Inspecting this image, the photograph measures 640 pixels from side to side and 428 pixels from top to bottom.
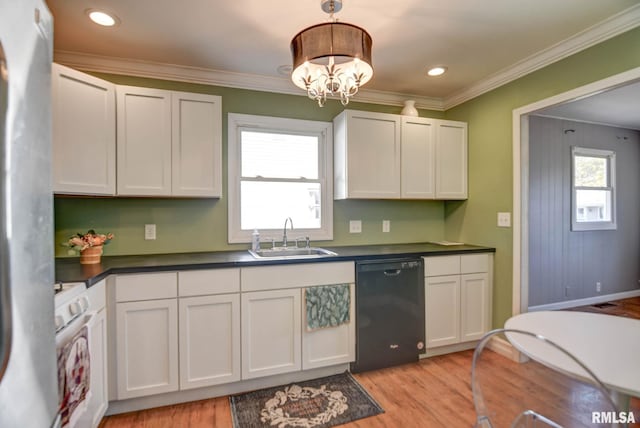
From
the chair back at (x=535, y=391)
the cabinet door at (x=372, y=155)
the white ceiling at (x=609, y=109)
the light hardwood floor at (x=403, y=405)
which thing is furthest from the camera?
the white ceiling at (x=609, y=109)

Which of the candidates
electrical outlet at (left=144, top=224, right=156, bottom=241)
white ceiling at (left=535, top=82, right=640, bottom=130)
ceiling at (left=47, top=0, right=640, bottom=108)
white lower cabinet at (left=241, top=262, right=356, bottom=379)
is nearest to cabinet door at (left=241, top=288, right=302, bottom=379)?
white lower cabinet at (left=241, top=262, right=356, bottom=379)

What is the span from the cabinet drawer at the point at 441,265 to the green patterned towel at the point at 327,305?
754mm

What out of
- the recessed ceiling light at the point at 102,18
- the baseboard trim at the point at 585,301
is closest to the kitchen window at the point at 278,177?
the recessed ceiling light at the point at 102,18

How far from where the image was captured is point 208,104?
2375mm

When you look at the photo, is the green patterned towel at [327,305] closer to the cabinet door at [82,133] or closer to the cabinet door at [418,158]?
the cabinet door at [418,158]

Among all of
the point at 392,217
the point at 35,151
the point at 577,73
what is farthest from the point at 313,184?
the point at 35,151

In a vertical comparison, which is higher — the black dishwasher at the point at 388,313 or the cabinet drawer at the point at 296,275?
the cabinet drawer at the point at 296,275

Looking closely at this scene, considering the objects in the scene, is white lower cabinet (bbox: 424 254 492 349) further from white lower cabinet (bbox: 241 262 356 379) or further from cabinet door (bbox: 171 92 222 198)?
cabinet door (bbox: 171 92 222 198)

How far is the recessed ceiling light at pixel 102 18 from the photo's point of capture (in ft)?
→ 5.99

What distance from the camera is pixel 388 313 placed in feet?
8.00

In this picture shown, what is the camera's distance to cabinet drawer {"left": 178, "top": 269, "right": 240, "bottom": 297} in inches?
78.3

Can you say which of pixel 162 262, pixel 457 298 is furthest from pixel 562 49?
pixel 162 262

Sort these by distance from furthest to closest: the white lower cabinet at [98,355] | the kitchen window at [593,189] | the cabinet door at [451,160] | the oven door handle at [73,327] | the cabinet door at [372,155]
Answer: the kitchen window at [593,189] < the cabinet door at [451,160] < the cabinet door at [372,155] < the white lower cabinet at [98,355] < the oven door handle at [73,327]

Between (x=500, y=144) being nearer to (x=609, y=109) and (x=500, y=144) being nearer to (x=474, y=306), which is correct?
(x=474, y=306)
